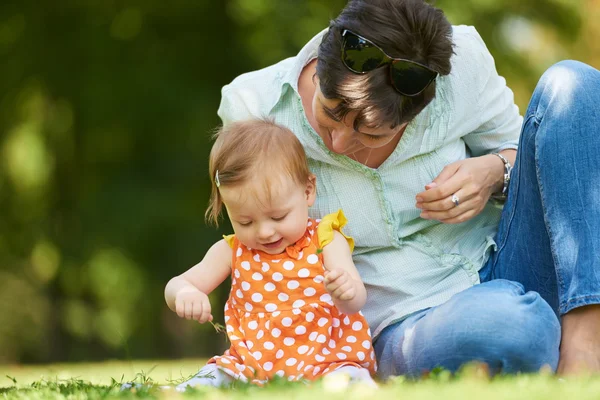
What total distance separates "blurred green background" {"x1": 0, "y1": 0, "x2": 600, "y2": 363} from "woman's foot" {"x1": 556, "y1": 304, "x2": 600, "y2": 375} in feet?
22.6

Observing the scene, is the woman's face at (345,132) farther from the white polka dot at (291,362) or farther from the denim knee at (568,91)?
the white polka dot at (291,362)

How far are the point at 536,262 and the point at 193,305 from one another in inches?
48.2

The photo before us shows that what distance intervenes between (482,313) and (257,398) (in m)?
0.91

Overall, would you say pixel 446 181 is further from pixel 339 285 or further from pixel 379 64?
pixel 339 285

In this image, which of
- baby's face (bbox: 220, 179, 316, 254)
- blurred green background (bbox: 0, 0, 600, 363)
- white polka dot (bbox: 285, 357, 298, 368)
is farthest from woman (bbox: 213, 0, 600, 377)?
blurred green background (bbox: 0, 0, 600, 363)

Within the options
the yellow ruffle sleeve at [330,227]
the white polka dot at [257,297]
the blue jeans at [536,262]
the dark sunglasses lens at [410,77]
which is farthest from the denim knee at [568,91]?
the white polka dot at [257,297]

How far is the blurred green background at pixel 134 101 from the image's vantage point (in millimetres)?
10000

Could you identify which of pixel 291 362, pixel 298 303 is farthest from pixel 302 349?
pixel 298 303

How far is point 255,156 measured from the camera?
9.57 ft

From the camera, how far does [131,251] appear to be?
10.3 meters

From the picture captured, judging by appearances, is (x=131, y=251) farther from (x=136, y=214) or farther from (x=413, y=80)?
(x=413, y=80)

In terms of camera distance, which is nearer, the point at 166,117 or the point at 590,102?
the point at 590,102

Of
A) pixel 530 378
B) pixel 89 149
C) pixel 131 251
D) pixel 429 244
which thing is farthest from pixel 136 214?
pixel 530 378

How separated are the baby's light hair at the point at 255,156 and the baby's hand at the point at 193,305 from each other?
12.8 inches
